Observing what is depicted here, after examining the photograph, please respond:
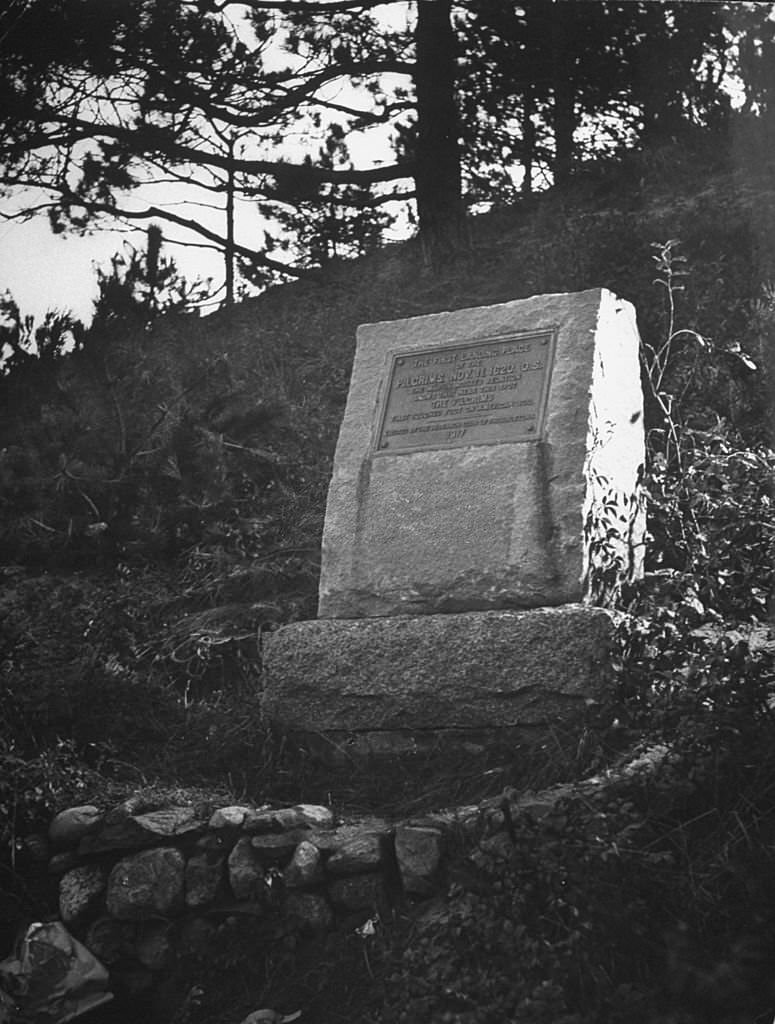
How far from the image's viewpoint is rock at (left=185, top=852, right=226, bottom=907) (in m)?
3.52

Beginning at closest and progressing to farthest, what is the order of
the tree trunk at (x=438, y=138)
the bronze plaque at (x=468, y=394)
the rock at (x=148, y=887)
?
1. the rock at (x=148, y=887)
2. the bronze plaque at (x=468, y=394)
3. the tree trunk at (x=438, y=138)

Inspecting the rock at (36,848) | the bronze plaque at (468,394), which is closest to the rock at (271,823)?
the rock at (36,848)

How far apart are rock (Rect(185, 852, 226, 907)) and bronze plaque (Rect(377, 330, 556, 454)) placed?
1.83m

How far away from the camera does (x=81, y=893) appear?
365cm

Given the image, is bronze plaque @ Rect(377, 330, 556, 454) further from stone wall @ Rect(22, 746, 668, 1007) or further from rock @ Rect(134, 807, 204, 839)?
rock @ Rect(134, 807, 204, 839)

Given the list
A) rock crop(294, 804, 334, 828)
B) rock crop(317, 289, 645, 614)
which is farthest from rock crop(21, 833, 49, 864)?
rock crop(317, 289, 645, 614)

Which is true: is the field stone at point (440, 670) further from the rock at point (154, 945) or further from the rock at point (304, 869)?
the rock at point (154, 945)

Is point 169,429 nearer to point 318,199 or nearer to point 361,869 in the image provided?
point 318,199

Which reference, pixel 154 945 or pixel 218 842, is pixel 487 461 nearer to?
pixel 218 842

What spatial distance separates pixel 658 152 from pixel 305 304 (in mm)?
3052

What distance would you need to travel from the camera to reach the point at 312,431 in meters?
7.41

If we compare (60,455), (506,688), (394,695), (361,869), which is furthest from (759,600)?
(60,455)

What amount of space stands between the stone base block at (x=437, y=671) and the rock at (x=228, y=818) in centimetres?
80

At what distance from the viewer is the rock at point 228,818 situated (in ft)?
11.8
